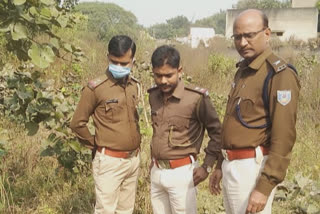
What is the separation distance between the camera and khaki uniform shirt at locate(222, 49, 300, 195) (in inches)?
78.7

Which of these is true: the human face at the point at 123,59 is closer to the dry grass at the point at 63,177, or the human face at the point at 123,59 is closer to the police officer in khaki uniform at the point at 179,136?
the police officer in khaki uniform at the point at 179,136

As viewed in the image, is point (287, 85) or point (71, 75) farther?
point (71, 75)

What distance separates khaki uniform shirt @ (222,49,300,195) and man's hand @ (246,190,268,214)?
3cm

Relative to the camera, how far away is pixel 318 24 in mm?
26391

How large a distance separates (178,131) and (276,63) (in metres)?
0.85

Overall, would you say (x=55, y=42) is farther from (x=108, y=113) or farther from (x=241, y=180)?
(x=241, y=180)

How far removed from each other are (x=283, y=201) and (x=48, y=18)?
9.75ft

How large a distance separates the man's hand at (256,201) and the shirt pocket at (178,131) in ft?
2.23

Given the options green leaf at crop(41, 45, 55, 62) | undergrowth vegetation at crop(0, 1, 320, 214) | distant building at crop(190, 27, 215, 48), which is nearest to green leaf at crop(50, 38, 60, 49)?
green leaf at crop(41, 45, 55, 62)

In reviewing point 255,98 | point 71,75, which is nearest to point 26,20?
point 255,98

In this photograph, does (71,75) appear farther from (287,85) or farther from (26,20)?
(287,85)

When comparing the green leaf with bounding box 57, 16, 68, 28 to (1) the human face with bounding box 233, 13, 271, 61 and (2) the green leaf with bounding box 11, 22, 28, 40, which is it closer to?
(2) the green leaf with bounding box 11, 22, 28, 40

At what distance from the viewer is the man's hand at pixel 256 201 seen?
2041 millimetres

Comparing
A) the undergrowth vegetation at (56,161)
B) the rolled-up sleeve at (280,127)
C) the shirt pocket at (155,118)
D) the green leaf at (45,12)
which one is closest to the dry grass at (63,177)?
the undergrowth vegetation at (56,161)
